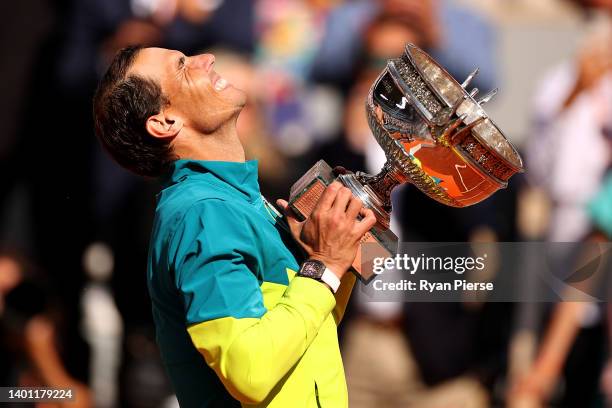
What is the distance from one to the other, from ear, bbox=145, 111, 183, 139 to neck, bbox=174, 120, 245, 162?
3cm

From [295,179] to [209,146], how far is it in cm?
257

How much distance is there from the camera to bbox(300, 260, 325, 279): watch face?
2.32m

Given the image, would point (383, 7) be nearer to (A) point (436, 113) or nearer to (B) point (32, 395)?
(B) point (32, 395)

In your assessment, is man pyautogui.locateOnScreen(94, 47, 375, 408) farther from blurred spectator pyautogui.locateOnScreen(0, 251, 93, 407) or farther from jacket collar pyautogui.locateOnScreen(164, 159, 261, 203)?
blurred spectator pyautogui.locateOnScreen(0, 251, 93, 407)

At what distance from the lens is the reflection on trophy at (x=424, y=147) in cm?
236

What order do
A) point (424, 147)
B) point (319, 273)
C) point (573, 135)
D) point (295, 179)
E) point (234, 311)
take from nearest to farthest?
point (234, 311), point (319, 273), point (424, 147), point (573, 135), point (295, 179)

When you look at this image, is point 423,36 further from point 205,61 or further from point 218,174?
point 218,174

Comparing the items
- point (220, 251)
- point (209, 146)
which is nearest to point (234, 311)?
point (220, 251)

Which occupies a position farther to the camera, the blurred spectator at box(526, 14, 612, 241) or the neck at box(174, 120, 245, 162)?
the blurred spectator at box(526, 14, 612, 241)

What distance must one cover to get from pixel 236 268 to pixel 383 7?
305 cm

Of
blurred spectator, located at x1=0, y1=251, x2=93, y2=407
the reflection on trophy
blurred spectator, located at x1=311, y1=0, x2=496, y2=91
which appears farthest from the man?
blurred spectator, located at x1=0, y1=251, x2=93, y2=407

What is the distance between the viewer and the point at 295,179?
5129mm

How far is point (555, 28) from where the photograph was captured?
202 inches

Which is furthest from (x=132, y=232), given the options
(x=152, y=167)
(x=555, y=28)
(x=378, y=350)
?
(x=152, y=167)
